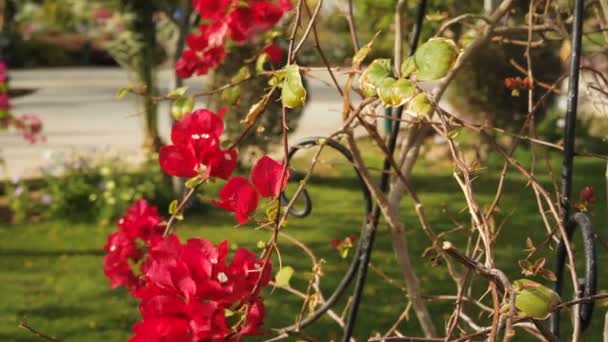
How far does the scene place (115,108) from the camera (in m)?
13.2

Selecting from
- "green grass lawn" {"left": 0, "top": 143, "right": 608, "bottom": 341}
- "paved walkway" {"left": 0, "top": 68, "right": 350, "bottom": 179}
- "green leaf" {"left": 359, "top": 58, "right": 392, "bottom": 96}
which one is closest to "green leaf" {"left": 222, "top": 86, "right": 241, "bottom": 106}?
"green leaf" {"left": 359, "top": 58, "right": 392, "bottom": 96}

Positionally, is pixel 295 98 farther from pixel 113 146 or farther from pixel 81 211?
pixel 113 146

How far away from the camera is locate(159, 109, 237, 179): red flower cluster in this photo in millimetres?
1511

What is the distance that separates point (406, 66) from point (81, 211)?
5.03 metres

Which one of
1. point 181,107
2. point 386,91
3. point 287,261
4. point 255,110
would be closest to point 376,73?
point 386,91

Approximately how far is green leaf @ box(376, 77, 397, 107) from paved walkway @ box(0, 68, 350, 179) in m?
5.33

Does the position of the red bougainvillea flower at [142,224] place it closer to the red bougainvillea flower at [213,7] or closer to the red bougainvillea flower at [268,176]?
the red bougainvillea flower at [213,7]

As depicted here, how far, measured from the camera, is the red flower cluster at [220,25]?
212cm

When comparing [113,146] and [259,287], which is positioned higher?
[259,287]

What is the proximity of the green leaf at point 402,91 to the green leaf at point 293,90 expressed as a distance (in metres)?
0.13

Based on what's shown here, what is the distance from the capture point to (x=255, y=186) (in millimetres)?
1411

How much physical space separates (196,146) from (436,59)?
0.43 m

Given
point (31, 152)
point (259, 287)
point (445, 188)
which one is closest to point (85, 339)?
point (259, 287)

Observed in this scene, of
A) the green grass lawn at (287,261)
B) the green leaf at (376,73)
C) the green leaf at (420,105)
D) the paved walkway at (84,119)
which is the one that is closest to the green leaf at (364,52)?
the green leaf at (376,73)
